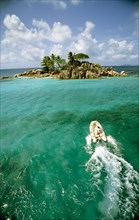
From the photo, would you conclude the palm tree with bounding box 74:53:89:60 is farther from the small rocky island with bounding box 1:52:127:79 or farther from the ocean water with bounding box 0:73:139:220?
the ocean water with bounding box 0:73:139:220

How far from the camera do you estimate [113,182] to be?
Result: 937cm

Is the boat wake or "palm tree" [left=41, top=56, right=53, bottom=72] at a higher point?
"palm tree" [left=41, top=56, right=53, bottom=72]

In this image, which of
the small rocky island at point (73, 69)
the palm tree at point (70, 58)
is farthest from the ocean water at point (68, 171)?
the palm tree at point (70, 58)

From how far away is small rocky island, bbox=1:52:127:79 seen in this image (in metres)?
71.2

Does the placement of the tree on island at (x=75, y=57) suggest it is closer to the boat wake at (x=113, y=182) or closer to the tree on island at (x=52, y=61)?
the tree on island at (x=52, y=61)

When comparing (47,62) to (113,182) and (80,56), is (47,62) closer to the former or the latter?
(80,56)

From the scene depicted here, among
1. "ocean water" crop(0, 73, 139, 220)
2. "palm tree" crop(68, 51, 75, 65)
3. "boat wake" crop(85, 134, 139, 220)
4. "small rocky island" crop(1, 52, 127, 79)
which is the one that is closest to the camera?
"boat wake" crop(85, 134, 139, 220)

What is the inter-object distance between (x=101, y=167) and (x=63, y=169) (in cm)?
246

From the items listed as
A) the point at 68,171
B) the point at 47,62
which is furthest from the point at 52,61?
the point at 68,171

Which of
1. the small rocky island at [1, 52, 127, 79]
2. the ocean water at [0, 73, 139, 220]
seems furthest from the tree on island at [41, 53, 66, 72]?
the ocean water at [0, 73, 139, 220]

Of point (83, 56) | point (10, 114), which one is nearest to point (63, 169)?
point (10, 114)

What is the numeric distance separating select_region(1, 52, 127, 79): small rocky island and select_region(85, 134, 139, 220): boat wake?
6058cm

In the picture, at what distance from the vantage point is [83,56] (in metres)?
90.6

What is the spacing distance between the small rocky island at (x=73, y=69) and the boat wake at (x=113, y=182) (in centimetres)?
6058
